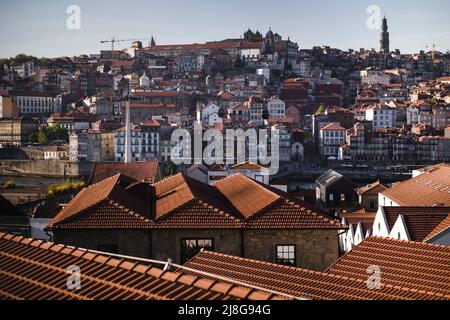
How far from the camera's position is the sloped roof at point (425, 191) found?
9.53 metres

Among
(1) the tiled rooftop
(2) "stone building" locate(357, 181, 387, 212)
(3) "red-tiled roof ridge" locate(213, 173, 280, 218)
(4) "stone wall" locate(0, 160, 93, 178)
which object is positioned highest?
(3) "red-tiled roof ridge" locate(213, 173, 280, 218)

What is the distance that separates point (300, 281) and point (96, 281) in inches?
51.7

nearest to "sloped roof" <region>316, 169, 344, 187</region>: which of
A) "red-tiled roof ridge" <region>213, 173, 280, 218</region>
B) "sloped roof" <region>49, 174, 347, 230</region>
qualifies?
"red-tiled roof ridge" <region>213, 173, 280, 218</region>

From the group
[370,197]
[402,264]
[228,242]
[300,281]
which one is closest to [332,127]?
[370,197]

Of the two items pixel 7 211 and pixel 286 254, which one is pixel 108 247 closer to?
pixel 286 254

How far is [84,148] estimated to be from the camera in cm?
3641

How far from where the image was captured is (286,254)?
551 centimetres

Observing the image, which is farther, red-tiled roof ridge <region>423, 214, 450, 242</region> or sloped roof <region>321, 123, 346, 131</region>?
sloped roof <region>321, 123, 346, 131</region>

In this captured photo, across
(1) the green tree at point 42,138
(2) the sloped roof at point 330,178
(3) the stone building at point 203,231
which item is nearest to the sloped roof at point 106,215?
(3) the stone building at point 203,231

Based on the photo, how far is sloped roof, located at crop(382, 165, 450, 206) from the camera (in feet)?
31.3

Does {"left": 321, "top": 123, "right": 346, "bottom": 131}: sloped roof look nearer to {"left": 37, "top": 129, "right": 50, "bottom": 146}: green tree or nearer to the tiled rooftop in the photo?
{"left": 37, "top": 129, "right": 50, "bottom": 146}: green tree

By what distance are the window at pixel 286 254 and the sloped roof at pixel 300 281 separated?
1526mm

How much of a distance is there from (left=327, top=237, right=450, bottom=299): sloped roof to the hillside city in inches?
0.6
